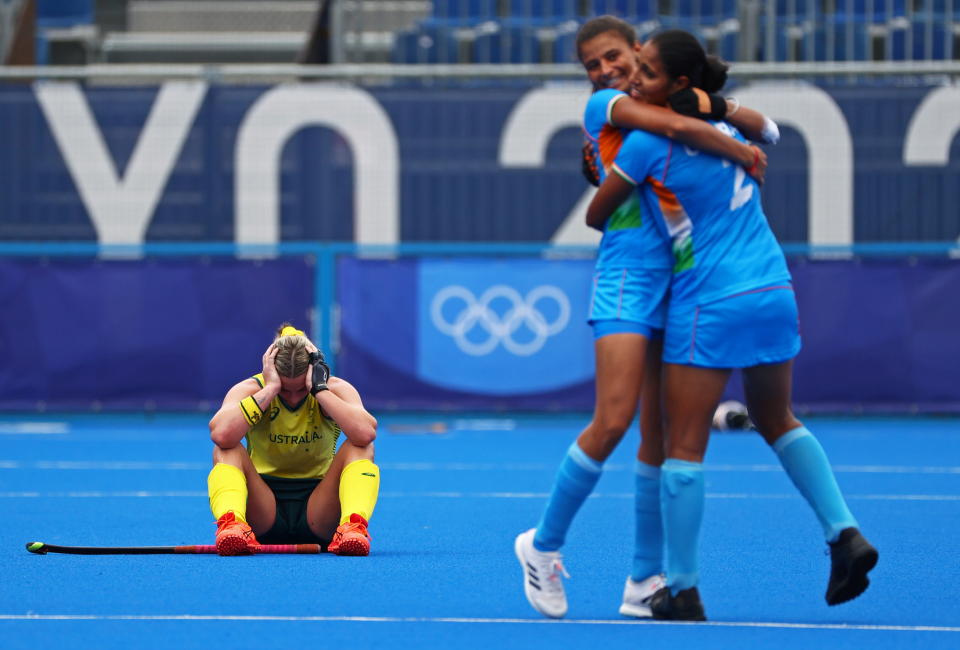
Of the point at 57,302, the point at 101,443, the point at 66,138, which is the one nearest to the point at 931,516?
the point at 101,443

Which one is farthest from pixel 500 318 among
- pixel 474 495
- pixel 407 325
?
pixel 474 495

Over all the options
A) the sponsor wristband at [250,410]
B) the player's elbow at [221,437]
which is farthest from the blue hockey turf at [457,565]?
the sponsor wristband at [250,410]

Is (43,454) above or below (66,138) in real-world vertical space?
below

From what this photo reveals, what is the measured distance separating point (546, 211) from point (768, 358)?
11.6m

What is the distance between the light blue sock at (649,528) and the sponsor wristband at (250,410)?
206 cm

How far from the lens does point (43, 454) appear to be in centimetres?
1177

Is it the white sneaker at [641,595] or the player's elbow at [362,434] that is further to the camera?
the player's elbow at [362,434]

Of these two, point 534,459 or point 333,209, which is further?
point 333,209

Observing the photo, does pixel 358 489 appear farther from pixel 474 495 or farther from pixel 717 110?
pixel 474 495

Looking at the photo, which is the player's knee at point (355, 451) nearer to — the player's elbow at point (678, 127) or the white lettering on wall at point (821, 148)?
the player's elbow at point (678, 127)

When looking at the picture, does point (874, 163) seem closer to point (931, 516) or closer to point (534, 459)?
point (534, 459)

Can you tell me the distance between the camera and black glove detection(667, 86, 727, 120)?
15.1ft

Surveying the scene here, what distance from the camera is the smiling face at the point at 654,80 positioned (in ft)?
15.2

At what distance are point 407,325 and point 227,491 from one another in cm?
845
